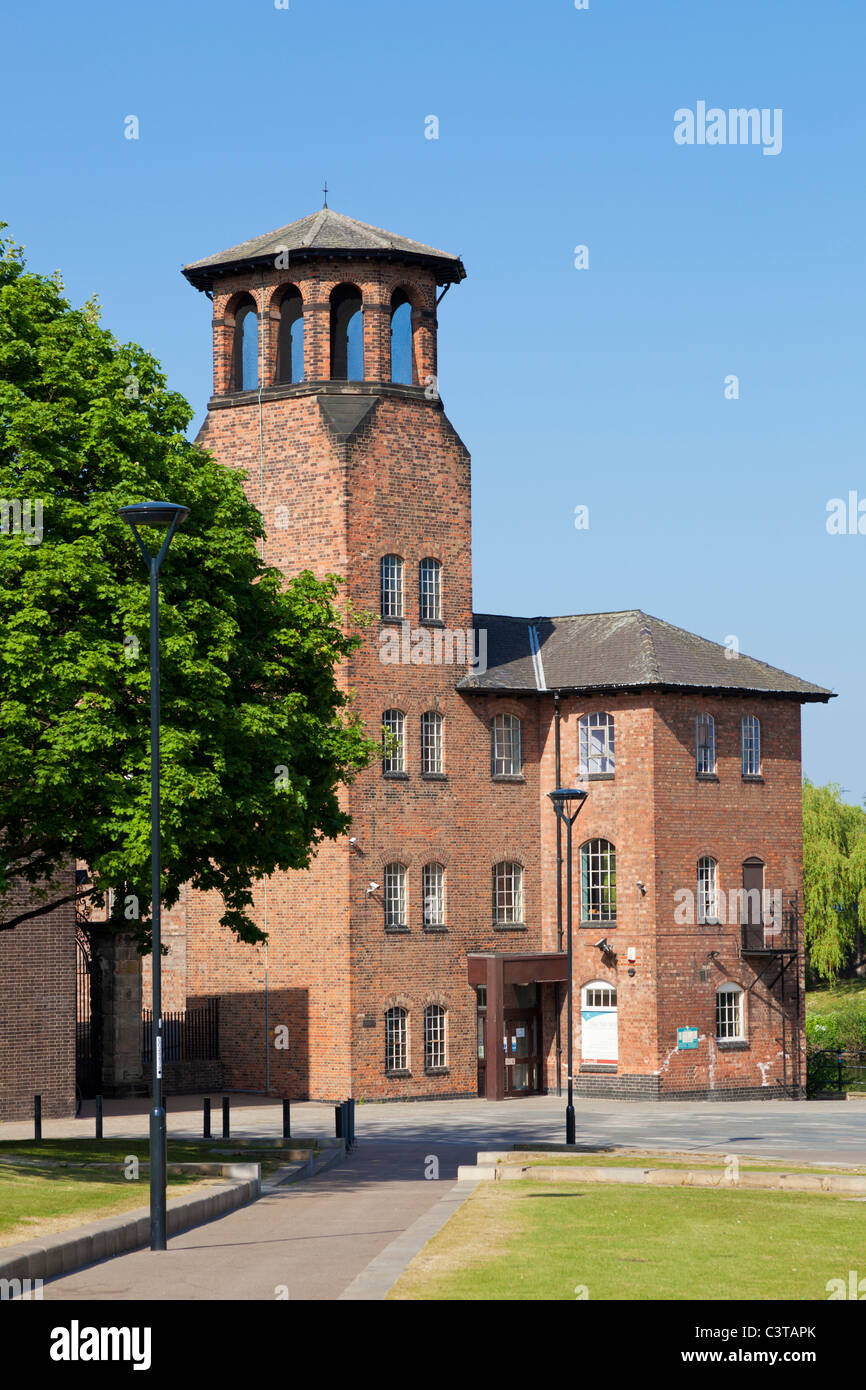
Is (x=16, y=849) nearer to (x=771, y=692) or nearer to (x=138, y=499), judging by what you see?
(x=138, y=499)

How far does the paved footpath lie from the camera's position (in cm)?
1555

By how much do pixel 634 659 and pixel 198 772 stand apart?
23.9 m

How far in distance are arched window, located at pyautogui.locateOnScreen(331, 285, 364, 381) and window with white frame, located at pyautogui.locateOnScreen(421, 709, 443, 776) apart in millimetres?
8933

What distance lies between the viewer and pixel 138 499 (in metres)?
24.1

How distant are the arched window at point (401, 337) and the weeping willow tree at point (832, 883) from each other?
29.2 meters

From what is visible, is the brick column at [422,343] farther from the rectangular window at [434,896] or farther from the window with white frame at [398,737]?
the rectangular window at [434,896]

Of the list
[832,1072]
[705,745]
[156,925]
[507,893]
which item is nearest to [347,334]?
[705,745]

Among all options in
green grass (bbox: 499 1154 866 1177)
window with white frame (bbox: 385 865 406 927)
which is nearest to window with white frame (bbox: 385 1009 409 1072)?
window with white frame (bbox: 385 865 406 927)

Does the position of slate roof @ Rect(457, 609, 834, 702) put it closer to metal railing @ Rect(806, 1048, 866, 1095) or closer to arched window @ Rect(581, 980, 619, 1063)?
arched window @ Rect(581, 980, 619, 1063)

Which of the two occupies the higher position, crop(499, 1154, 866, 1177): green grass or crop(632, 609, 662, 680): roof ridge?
crop(632, 609, 662, 680): roof ridge

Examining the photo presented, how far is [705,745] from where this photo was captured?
46.1m

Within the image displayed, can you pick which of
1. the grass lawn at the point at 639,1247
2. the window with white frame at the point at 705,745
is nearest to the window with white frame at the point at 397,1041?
the window with white frame at the point at 705,745

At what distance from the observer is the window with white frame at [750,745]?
1853 inches
